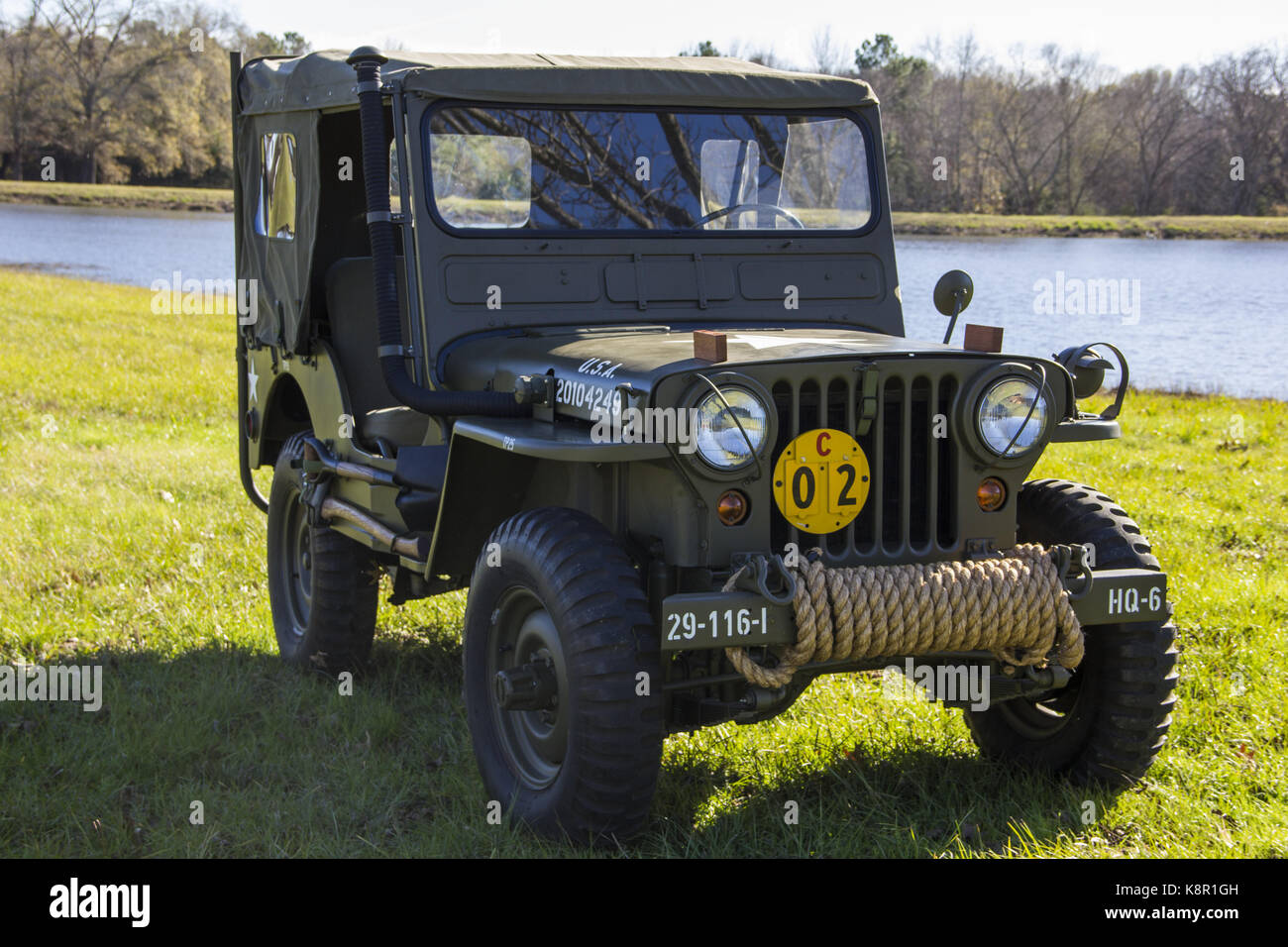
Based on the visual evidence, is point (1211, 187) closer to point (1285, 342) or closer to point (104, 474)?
point (1285, 342)

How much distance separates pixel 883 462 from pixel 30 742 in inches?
117

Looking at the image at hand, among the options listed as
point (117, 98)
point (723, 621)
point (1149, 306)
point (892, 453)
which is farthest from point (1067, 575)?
point (117, 98)

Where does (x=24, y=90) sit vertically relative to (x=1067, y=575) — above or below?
above

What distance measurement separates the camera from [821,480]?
3.72m

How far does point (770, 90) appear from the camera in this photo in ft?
16.1

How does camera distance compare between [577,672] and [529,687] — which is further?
[529,687]

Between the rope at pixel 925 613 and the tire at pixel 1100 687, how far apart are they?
0.37 m

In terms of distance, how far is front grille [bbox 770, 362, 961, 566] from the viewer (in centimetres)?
371

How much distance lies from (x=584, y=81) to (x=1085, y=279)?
1979cm

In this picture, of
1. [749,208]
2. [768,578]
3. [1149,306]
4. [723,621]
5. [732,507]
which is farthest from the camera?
[1149,306]

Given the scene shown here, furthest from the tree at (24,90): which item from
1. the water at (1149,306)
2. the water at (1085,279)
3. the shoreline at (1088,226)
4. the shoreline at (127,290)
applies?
the water at (1149,306)

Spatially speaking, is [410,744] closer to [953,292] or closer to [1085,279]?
[953,292]

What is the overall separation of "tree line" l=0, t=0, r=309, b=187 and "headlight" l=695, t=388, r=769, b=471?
4969 cm

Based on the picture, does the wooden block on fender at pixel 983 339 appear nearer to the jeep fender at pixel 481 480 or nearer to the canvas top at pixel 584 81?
the jeep fender at pixel 481 480
